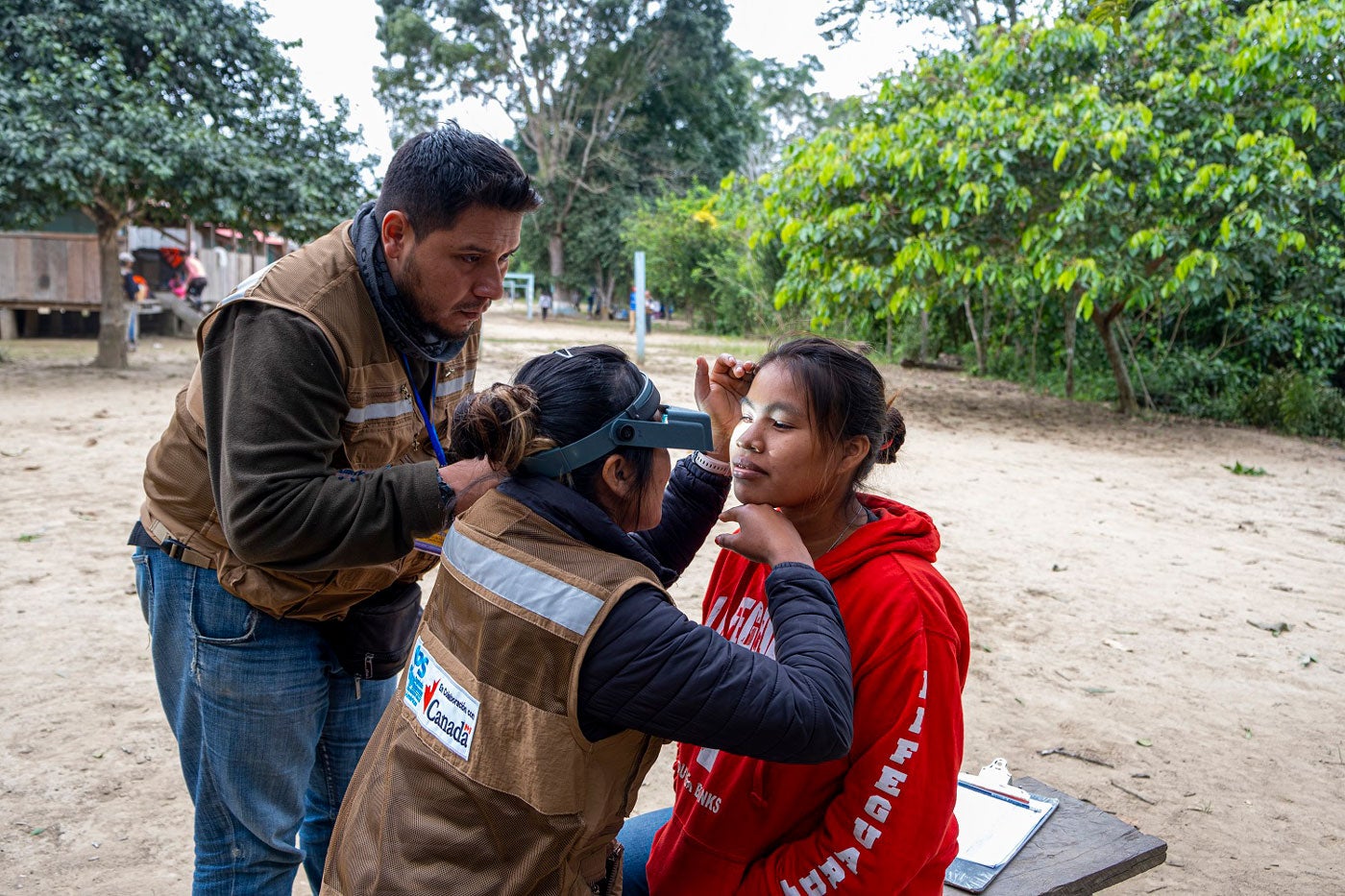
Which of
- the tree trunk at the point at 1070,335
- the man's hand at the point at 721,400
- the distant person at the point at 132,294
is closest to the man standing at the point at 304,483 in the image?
the man's hand at the point at 721,400

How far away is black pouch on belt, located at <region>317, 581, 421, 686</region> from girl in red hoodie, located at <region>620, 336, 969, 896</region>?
66cm

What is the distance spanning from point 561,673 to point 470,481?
0.51 meters

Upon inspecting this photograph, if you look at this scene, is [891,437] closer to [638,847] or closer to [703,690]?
[703,690]

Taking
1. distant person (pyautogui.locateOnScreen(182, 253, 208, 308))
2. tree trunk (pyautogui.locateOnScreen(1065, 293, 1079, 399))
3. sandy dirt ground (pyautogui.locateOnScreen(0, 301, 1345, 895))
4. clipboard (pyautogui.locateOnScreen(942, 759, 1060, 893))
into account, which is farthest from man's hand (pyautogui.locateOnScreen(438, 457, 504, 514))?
distant person (pyautogui.locateOnScreen(182, 253, 208, 308))

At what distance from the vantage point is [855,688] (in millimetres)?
1605

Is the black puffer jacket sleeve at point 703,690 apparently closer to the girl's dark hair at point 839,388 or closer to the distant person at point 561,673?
the distant person at point 561,673

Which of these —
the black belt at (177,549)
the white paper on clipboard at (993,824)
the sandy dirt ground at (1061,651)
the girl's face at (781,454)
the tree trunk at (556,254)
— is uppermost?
the tree trunk at (556,254)

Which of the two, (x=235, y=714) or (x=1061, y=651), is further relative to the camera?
(x=1061, y=651)

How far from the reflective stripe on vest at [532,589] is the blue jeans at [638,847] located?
70cm

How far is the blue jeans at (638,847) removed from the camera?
1921 millimetres

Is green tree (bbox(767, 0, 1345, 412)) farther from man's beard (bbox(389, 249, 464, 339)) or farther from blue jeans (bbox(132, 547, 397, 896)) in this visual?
blue jeans (bbox(132, 547, 397, 896))

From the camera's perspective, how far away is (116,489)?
7402mm

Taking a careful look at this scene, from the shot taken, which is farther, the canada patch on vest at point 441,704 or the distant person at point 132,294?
the distant person at point 132,294

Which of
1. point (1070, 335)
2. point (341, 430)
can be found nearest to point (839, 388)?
point (341, 430)
